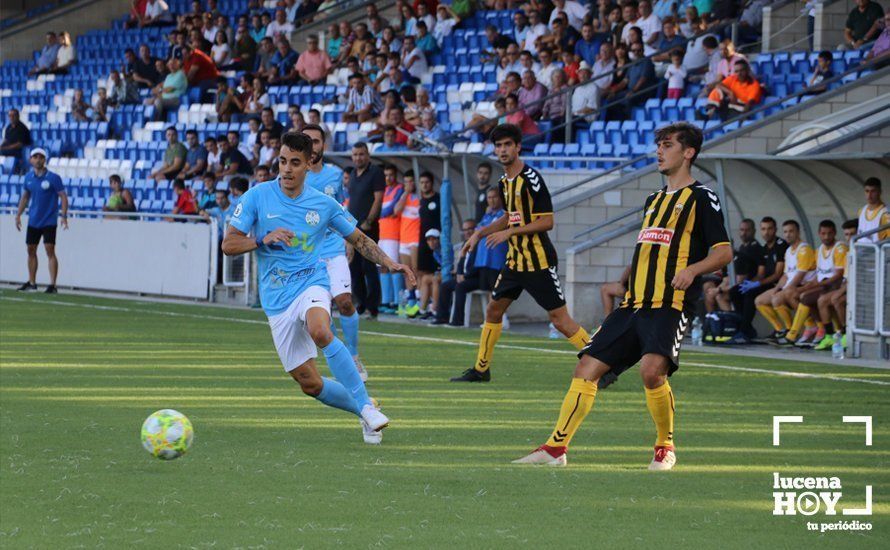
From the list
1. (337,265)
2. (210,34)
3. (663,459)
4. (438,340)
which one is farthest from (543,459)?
(210,34)

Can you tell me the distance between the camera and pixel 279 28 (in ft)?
107

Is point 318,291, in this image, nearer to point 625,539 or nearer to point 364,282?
point 625,539

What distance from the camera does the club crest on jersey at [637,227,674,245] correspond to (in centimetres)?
854

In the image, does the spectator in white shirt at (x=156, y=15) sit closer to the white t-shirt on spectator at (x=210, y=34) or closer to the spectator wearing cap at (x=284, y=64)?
the white t-shirt on spectator at (x=210, y=34)

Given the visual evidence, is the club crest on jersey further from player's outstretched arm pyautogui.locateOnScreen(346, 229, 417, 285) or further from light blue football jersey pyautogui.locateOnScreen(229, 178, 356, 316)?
light blue football jersey pyautogui.locateOnScreen(229, 178, 356, 316)

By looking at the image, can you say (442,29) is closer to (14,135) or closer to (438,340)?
(14,135)

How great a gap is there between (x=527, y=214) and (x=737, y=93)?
355 inches

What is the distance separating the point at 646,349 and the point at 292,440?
252 cm

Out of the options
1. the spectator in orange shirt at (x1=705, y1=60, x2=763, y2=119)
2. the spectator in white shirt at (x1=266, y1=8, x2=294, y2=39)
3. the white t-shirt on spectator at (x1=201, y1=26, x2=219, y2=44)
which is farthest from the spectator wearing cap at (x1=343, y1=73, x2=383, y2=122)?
the white t-shirt on spectator at (x1=201, y1=26, x2=219, y2=44)

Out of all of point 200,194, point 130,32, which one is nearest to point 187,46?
point 130,32

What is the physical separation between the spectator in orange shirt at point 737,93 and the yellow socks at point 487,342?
8.76m

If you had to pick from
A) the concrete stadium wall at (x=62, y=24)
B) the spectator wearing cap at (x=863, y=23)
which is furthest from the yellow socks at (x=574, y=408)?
the concrete stadium wall at (x=62, y=24)

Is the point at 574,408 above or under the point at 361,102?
under

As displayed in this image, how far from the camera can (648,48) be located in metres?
23.5
